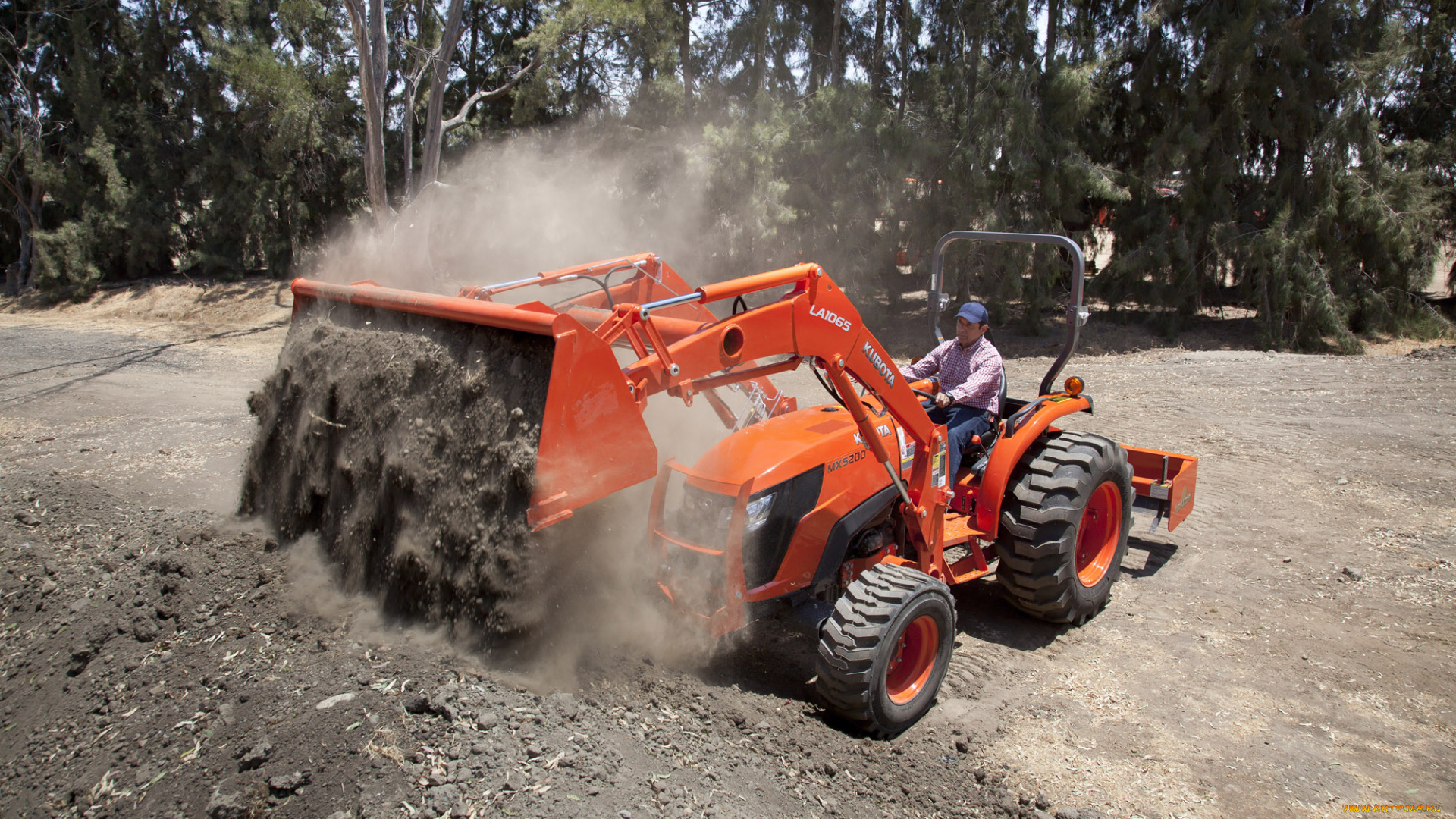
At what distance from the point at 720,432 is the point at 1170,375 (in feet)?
29.5

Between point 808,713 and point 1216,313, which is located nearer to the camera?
point 808,713

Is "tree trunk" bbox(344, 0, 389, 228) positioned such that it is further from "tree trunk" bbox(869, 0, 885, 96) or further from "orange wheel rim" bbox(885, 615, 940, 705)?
"orange wheel rim" bbox(885, 615, 940, 705)

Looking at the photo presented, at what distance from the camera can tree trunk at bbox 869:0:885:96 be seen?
1588cm

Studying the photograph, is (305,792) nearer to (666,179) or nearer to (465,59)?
(666,179)

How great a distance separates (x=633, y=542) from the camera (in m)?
4.14

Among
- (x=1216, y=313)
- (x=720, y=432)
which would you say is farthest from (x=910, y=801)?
(x=1216, y=313)

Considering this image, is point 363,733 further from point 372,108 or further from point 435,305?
point 372,108

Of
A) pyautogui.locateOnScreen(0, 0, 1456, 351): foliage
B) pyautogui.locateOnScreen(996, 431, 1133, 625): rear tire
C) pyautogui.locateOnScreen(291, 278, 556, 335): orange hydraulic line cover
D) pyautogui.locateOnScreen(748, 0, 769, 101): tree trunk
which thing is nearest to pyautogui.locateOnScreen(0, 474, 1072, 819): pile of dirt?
pyautogui.locateOnScreen(996, 431, 1133, 625): rear tire

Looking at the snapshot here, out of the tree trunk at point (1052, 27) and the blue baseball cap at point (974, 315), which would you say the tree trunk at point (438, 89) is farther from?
the blue baseball cap at point (974, 315)

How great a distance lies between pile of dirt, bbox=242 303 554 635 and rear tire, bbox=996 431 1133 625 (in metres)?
2.66

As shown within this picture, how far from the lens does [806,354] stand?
370 centimetres

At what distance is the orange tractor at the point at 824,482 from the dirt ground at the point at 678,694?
35 cm

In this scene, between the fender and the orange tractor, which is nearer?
the orange tractor

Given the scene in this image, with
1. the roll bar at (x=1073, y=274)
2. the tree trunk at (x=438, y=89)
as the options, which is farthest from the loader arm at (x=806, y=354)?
the tree trunk at (x=438, y=89)
